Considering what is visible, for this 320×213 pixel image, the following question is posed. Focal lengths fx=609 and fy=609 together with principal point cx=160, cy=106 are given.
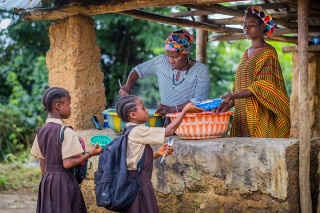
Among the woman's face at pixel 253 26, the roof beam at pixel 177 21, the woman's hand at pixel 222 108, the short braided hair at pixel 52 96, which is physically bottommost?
the woman's hand at pixel 222 108

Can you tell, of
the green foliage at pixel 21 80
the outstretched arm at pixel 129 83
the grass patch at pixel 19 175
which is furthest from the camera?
the green foliage at pixel 21 80

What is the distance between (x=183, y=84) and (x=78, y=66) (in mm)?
1134

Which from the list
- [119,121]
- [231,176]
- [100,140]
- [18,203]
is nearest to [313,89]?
[119,121]

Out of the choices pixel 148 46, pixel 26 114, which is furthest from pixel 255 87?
pixel 26 114

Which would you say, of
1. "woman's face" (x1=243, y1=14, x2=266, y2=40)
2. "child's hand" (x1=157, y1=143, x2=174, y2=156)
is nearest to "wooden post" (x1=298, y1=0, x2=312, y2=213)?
"woman's face" (x1=243, y1=14, x2=266, y2=40)

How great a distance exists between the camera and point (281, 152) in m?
4.56

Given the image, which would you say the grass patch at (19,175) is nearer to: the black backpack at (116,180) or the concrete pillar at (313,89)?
the concrete pillar at (313,89)

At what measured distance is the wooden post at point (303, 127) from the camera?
4.57m

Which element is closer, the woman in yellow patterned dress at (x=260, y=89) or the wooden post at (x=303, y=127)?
the wooden post at (x=303, y=127)

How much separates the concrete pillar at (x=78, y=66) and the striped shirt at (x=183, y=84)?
2.52 ft

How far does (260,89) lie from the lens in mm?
5070

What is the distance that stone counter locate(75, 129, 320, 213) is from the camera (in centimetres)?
459

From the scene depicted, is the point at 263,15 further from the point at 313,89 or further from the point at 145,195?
the point at 313,89

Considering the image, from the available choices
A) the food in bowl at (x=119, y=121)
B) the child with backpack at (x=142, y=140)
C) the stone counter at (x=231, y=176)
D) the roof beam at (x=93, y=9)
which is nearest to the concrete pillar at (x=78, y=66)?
the roof beam at (x=93, y=9)
